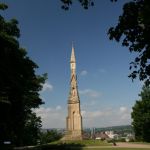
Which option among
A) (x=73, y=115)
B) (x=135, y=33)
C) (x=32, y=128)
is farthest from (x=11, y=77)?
(x=32, y=128)

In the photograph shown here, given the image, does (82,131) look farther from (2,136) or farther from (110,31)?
(110,31)

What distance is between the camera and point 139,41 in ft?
34.0

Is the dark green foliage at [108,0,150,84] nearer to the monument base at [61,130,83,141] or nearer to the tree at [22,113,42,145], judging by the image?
the monument base at [61,130,83,141]

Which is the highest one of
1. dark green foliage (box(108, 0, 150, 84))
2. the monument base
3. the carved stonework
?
the carved stonework

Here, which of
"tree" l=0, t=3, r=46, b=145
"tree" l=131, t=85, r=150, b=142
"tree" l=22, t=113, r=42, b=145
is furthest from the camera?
"tree" l=22, t=113, r=42, b=145

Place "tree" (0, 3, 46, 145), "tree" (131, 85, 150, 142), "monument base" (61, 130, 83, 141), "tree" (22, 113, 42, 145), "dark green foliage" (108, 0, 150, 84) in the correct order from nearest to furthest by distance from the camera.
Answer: "dark green foliage" (108, 0, 150, 84) → "tree" (0, 3, 46, 145) → "monument base" (61, 130, 83, 141) → "tree" (131, 85, 150, 142) → "tree" (22, 113, 42, 145)

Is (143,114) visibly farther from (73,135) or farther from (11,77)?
(11,77)

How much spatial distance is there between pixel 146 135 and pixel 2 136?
44.4 meters

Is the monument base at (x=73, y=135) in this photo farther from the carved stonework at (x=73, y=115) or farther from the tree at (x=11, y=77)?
the tree at (x=11, y=77)

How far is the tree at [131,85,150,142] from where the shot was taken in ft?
241

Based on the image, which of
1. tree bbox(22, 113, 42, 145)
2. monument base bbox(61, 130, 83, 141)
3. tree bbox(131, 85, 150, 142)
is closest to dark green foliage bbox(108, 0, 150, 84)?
monument base bbox(61, 130, 83, 141)

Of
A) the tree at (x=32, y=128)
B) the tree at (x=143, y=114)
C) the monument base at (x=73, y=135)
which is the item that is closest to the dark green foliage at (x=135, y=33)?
the monument base at (x=73, y=135)

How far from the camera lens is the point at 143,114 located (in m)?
73.3

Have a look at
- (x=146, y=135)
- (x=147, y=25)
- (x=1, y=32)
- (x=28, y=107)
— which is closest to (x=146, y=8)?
(x=147, y=25)
